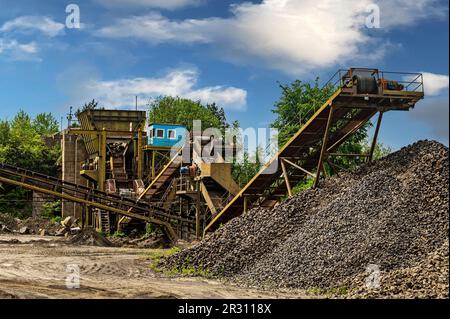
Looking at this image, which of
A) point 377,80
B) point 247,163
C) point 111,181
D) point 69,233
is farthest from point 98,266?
point 247,163

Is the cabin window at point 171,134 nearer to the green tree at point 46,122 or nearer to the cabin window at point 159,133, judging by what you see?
the cabin window at point 159,133

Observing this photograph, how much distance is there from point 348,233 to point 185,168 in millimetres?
14704

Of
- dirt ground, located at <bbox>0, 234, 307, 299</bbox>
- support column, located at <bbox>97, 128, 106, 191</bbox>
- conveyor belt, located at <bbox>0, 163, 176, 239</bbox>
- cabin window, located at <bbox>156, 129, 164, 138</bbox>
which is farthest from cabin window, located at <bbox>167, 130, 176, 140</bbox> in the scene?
dirt ground, located at <bbox>0, 234, 307, 299</bbox>

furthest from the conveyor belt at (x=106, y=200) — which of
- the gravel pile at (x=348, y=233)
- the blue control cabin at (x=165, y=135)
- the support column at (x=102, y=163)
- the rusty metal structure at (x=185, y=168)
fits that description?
the gravel pile at (x=348, y=233)

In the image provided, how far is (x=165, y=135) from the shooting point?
44.8m

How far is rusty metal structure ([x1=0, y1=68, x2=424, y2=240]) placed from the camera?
19.6 m

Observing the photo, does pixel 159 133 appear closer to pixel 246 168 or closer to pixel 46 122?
pixel 246 168

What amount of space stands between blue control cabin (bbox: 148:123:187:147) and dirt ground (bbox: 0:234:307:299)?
1861 centimetres

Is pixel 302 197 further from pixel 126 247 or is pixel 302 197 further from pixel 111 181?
pixel 111 181

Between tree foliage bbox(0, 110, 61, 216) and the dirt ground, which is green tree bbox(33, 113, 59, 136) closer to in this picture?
tree foliage bbox(0, 110, 61, 216)

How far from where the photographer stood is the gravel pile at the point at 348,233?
14086 millimetres
